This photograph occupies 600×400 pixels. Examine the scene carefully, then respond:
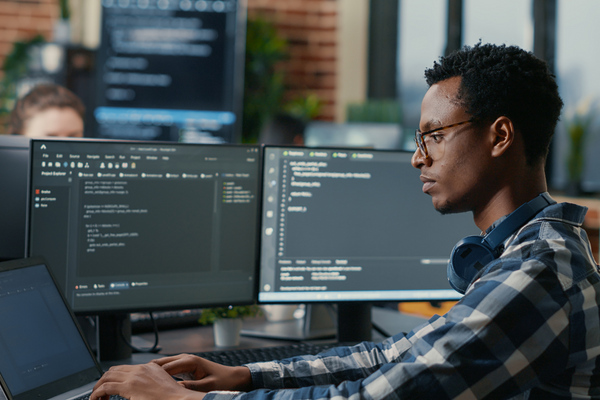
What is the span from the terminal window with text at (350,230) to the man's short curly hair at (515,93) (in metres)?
0.45

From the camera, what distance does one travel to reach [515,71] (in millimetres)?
910

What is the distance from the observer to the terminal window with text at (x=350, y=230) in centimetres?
133

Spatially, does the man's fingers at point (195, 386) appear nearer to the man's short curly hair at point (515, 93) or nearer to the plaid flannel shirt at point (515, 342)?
the plaid flannel shirt at point (515, 342)

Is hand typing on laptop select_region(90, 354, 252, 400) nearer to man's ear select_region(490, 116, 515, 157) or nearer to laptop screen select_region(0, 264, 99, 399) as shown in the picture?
laptop screen select_region(0, 264, 99, 399)

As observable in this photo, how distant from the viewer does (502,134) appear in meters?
0.90

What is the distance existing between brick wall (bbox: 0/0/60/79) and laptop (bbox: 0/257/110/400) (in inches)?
147

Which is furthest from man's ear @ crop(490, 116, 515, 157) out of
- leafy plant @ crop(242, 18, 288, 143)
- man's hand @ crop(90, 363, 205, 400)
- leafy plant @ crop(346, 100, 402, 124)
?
leafy plant @ crop(242, 18, 288, 143)

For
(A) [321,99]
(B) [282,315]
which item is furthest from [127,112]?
(B) [282,315]

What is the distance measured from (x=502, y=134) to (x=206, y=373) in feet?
2.07

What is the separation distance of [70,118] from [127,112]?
94 centimetres

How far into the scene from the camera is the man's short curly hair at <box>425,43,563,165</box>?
2.96ft

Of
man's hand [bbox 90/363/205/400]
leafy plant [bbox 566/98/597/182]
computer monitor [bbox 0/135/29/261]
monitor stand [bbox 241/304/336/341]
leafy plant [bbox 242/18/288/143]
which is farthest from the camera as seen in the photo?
leafy plant [bbox 242/18/288/143]

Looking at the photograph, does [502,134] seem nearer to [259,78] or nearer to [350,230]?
[350,230]

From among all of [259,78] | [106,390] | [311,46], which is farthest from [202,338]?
[311,46]
